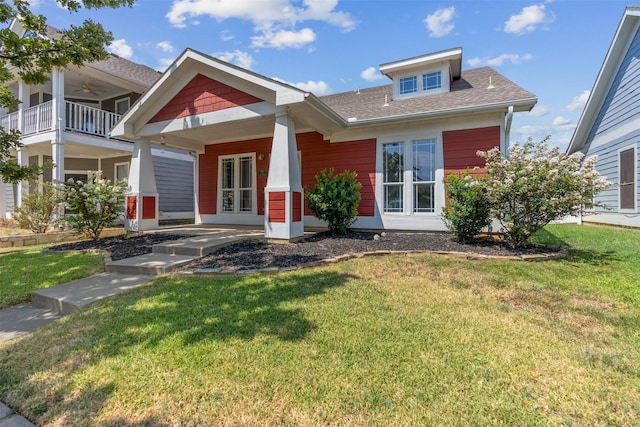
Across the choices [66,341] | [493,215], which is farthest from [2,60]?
[493,215]

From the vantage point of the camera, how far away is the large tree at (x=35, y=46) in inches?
190

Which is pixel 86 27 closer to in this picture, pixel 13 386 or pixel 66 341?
pixel 66 341

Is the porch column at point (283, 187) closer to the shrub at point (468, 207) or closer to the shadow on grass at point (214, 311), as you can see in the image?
the shadow on grass at point (214, 311)

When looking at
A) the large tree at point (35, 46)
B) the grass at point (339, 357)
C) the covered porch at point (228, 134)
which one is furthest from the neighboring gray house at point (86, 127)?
the grass at point (339, 357)

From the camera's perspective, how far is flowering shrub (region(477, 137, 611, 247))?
5191mm

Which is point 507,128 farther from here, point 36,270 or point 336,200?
point 36,270

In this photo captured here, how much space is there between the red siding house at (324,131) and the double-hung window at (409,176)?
3 cm

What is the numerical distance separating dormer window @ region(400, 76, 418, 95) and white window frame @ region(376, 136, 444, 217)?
9.36 feet

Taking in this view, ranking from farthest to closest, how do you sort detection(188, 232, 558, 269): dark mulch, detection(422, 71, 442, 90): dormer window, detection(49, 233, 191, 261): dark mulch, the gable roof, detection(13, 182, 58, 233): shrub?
1. detection(422, 71, 442, 90): dormer window
2. the gable roof
3. detection(13, 182, 58, 233): shrub
4. detection(49, 233, 191, 261): dark mulch
5. detection(188, 232, 558, 269): dark mulch

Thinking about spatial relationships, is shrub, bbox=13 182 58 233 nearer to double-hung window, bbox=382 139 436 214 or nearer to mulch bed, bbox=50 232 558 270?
mulch bed, bbox=50 232 558 270

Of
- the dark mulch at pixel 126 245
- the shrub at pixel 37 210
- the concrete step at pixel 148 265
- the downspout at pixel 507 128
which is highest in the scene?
the downspout at pixel 507 128

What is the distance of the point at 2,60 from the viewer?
16.7 ft

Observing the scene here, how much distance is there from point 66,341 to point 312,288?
8.09 ft

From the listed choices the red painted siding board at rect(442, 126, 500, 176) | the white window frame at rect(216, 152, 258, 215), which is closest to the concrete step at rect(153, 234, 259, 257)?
the white window frame at rect(216, 152, 258, 215)
